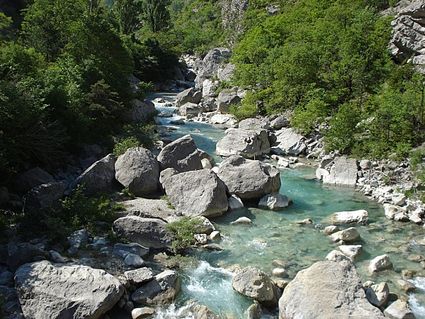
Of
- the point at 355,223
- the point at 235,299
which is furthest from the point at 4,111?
the point at 355,223

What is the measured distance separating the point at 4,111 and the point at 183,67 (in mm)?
54744

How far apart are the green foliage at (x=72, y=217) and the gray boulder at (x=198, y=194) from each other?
8.41ft

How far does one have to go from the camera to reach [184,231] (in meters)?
15.0

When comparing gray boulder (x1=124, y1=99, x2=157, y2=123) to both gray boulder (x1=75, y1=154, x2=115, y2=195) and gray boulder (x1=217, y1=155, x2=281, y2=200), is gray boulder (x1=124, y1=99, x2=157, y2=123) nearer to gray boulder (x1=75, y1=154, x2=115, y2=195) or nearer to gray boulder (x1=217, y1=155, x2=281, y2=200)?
gray boulder (x1=75, y1=154, x2=115, y2=195)

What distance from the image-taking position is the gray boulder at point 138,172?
19.0 meters

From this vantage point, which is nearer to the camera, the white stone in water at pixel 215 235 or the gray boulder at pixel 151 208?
the white stone in water at pixel 215 235

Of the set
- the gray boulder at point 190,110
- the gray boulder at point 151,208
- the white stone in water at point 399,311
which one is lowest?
the gray boulder at point 190,110

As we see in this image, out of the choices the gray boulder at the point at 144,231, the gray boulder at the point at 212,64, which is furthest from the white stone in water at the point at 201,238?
the gray boulder at the point at 212,64

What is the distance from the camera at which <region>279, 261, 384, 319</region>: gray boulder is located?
31.9ft

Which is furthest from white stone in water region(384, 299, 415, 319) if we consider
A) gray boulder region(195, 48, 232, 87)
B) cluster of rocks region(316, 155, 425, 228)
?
gray boulder region(195, 48, 232, 87)

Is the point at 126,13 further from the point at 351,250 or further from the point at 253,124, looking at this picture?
the point at 351,250

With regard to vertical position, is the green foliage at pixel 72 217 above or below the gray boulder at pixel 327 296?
below

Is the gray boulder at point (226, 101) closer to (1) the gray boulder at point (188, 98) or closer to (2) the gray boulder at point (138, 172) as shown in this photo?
(1) the gray boulder at point (188, 98)

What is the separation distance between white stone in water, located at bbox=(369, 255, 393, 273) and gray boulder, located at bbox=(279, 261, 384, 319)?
8.56ft
